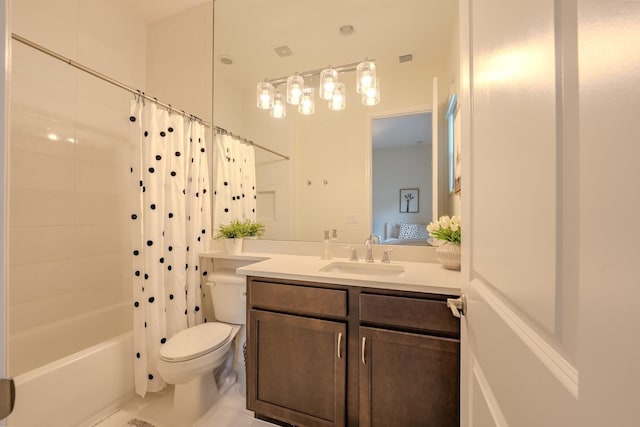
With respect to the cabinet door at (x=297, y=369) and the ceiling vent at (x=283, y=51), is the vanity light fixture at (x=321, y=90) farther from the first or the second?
the cabinet door at (x=297, y=369)

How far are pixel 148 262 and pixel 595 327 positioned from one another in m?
1.93

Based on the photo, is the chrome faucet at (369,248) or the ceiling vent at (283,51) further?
the ceiling vent at (283,51)

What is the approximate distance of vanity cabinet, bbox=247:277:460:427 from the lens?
3.41ft

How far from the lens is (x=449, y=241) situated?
135cm

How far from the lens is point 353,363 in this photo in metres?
1.16

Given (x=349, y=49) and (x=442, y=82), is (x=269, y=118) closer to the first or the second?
(x=349, y=49)

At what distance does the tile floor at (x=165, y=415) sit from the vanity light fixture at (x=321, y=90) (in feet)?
Answer: 6.77

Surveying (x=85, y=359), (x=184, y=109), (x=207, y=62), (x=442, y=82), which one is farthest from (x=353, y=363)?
(x=207, y=62)

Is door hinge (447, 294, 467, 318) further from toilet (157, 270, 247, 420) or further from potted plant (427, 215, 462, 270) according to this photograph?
toilet (157, 270, 247, 420)

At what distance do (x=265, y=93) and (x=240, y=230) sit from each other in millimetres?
1107

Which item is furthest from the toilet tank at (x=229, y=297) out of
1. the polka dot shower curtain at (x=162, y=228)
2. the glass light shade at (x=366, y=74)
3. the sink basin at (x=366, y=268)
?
the glass light shade at (x=366, y=74)

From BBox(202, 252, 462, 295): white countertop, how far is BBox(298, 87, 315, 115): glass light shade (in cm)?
112

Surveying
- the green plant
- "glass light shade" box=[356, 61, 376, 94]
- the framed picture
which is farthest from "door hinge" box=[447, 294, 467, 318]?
the green plant

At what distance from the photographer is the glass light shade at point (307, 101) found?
6.15 feet
